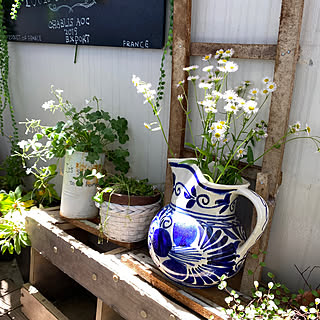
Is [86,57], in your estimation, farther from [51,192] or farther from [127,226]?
[127,226]

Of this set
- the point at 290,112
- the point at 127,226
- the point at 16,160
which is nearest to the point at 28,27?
the point at 16,160

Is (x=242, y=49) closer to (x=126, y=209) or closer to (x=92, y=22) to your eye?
(x=126, y=209)

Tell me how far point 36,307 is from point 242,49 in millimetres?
1555

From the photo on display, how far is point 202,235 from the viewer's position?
127cm

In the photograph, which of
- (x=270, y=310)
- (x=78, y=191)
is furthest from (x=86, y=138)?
(x=270, y=310)

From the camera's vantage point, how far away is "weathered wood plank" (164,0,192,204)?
1.52 m

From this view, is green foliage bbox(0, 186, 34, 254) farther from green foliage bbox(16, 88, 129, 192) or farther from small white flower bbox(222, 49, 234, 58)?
small white flower bbox(222, 49, 234, 58)

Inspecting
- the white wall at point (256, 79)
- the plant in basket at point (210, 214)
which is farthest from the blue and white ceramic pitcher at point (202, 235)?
the white wall at point (256, 79)

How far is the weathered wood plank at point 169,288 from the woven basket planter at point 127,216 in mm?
107

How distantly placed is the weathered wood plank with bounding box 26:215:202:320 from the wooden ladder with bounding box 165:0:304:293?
32 centimetres

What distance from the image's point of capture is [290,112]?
1.34 m

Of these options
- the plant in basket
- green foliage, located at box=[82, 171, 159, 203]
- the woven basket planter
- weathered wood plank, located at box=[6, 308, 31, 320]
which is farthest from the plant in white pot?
weathered wood plank, located at box=[6, 308, 31, 320]

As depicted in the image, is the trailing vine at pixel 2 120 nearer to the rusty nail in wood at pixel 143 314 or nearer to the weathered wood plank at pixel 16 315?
the weathered wood plank at pixel 16 315

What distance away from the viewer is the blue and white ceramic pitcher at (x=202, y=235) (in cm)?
127
